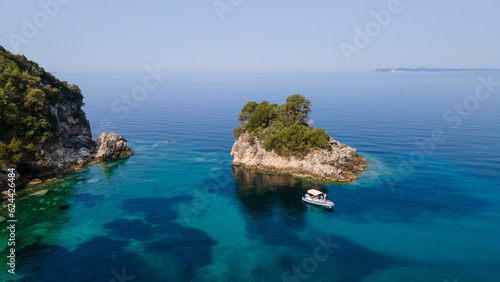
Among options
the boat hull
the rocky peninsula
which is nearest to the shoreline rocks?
the rocky peninsula

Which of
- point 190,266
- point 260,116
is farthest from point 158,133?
point 190,266

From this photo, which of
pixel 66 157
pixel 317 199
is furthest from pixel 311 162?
pixel 66 157

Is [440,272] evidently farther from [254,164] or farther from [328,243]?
[254,164]

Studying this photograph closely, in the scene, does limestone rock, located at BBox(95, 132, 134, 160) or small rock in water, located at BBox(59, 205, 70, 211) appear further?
limestone rock, located at BBox(95, 132, 134, 160)

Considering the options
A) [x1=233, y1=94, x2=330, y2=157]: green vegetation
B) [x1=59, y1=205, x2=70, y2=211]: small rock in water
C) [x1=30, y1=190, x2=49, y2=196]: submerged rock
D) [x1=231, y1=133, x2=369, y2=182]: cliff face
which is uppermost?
[x1=233, y1=94, x2=330, y2=157]: green vegetation

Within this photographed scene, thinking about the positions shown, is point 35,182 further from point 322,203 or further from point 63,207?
point 322,203

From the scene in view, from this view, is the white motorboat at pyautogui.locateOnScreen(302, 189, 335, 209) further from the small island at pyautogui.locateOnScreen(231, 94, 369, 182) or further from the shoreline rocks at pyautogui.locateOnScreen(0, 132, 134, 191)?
the shoreline rocks at pyautogui.locateOnScreen(0, 132, 134, 191)

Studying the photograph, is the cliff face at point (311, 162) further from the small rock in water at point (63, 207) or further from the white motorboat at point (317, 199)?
the small rock in water at point (63, 207)
